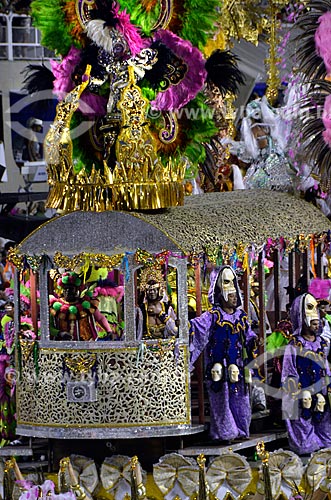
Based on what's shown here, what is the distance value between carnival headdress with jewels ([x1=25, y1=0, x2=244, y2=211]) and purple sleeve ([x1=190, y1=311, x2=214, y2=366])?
120 cm

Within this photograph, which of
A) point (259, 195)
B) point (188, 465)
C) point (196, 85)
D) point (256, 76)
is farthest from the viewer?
point (256, 76)

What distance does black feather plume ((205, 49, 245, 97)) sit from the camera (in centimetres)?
2280

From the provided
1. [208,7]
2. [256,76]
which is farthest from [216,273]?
[256,76]

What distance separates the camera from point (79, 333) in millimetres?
21016

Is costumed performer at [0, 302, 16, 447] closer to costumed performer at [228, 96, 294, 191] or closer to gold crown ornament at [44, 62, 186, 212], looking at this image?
gold crown ornament at [44, 62, 186, 212]

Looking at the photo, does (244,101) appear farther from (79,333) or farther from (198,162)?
(79,333)

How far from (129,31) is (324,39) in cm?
245

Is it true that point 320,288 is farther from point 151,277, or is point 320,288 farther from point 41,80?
point 41,80

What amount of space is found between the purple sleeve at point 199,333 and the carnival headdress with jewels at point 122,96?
3.95 feet

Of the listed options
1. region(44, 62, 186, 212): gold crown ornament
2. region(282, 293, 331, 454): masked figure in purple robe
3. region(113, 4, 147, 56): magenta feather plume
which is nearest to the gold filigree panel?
region(282, 293, 331, 454): masked figure in purple robe

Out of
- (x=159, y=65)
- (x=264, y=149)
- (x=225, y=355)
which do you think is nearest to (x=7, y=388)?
(x=225, y=355)

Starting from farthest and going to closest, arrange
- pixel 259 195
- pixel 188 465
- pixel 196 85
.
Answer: pixel 259 195 < pixel 196 85 < pixel 188 465

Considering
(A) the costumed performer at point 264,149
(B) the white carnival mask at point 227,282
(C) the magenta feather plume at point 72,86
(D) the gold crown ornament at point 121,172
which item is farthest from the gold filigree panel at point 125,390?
(A) the costumed performer at point 264,149

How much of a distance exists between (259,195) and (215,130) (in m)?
1.09
